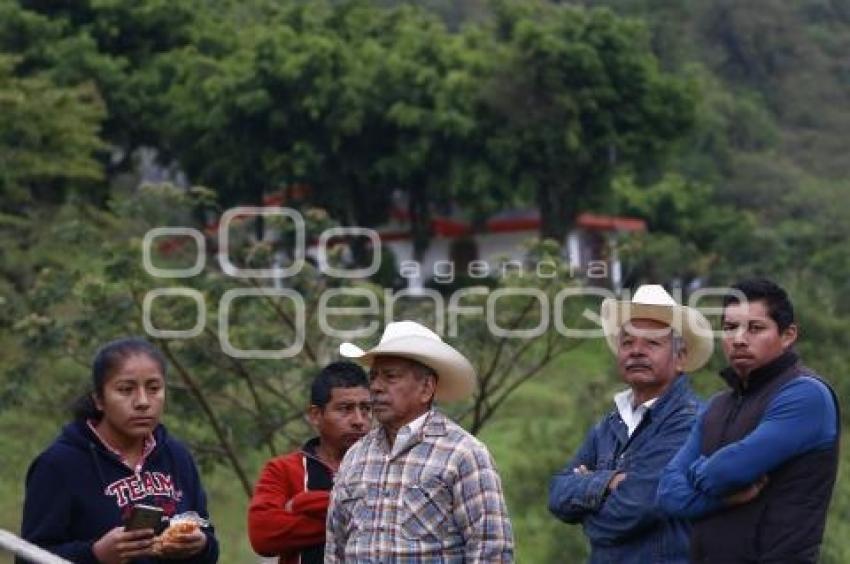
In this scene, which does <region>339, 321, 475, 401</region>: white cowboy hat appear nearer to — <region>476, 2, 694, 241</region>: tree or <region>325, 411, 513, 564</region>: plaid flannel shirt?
<region>325, 411, 513, 564</region>: plaid flannel shirt

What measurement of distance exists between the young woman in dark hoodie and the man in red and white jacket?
379 millimetres

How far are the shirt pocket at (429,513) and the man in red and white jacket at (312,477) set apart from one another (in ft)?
2.23

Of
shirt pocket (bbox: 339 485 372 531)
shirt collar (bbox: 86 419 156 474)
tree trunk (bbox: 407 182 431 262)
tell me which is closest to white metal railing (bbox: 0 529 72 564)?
shirt collar (bbox: 86 419 156 474)

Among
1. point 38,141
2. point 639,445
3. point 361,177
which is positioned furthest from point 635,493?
point 361,177

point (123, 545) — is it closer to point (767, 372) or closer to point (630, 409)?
point (630, 409)

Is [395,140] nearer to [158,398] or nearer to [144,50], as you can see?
[144,50]

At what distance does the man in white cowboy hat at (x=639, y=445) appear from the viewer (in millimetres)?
5941

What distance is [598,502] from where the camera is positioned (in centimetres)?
596

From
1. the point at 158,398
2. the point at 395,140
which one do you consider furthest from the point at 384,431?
the point at 395,140

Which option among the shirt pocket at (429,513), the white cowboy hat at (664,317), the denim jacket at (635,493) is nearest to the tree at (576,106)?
the white cowboy hat at (664,317)

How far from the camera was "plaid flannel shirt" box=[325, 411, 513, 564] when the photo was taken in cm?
532

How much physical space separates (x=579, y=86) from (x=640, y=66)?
49.1 inches

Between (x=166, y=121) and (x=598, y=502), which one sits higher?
(x=166, y=121)

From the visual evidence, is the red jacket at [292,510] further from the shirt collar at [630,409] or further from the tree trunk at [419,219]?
the tree trunk at [419,219]
